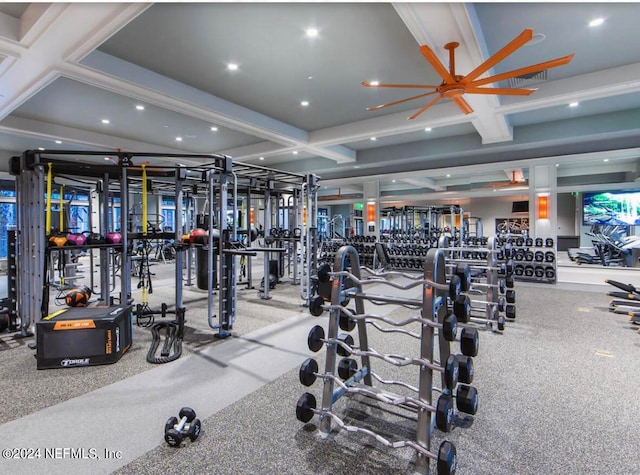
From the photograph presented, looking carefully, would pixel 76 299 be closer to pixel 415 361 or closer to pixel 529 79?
pixel 415 361

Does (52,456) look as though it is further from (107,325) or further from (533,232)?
(533,232)

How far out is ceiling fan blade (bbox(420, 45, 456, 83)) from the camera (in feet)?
9.62

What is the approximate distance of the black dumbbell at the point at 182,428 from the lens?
6.18 feet

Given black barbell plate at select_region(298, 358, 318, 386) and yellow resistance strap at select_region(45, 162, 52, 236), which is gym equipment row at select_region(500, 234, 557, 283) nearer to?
black barbell plate at select_region(298, 358, 318, 386)

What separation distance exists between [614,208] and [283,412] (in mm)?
10018

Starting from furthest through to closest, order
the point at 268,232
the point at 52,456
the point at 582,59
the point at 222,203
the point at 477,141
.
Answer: the point at 477,141 < the point at 268,232 < the point at 582,59 < the point at 222,203 < the point at 52,456

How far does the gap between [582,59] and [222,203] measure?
205 inches

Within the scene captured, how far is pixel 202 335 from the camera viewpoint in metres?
3.89

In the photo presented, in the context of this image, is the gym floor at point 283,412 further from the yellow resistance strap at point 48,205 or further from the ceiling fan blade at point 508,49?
the ceiling fan blade at point 508,49

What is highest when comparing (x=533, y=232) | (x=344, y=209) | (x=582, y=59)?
(x=582, y=59)

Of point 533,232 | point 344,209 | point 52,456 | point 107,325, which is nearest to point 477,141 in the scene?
point 533,232

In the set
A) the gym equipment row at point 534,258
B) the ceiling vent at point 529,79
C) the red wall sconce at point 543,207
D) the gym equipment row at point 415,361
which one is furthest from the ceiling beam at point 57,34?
the red wall sconce at point 543,207

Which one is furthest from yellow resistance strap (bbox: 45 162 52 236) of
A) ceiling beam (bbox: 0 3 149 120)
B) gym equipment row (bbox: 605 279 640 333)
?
gym equipment row (bbox: 605 279 640 333)

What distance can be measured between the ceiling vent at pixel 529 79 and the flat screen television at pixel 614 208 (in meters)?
5.29
